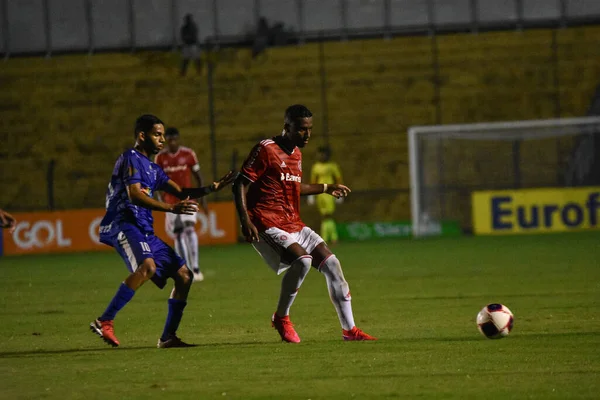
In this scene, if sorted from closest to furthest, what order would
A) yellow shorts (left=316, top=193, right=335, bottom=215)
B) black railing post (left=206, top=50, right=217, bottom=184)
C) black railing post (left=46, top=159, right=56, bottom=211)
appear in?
yellow shorts (left=316, top=193, right=335, bottom=215)
black railing post (left=46, top=159, right=56, bottom=211)
black railing post (left=206, top=50, right=217, bottom=184)

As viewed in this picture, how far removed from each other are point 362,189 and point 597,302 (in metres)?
19.3

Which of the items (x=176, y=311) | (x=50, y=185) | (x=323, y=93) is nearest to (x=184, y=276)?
(x=176, y=311)

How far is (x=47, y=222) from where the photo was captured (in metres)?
26.0

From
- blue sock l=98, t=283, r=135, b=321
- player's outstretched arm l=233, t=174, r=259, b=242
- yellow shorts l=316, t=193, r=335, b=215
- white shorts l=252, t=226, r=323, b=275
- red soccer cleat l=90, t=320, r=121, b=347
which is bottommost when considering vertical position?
yellow shorts l=316, t=193, r=335, b=215

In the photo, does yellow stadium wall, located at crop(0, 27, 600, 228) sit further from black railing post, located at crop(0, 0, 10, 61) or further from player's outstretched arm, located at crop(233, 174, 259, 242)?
player's outstretched arm, located at crop(233, 174, 259, 242)

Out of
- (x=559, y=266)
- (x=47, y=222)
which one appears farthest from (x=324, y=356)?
(x=47, y=222)

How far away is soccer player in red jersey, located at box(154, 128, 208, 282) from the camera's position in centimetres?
1537

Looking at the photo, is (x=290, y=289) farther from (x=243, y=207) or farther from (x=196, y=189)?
(x=196, y=189)

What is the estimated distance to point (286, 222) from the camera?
9031 millimetres

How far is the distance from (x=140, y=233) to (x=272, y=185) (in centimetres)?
115

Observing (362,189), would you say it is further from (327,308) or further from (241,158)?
(327,308)

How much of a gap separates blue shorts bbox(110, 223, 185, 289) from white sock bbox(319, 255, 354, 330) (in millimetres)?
1204

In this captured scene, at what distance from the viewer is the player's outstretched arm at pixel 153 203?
8.34m

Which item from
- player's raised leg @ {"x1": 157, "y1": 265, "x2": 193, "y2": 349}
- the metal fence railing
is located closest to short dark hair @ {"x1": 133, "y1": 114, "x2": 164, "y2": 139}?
player's raised leg @ {"x1": 157, "y1": 265, "x2": 193, "y2": 349}
